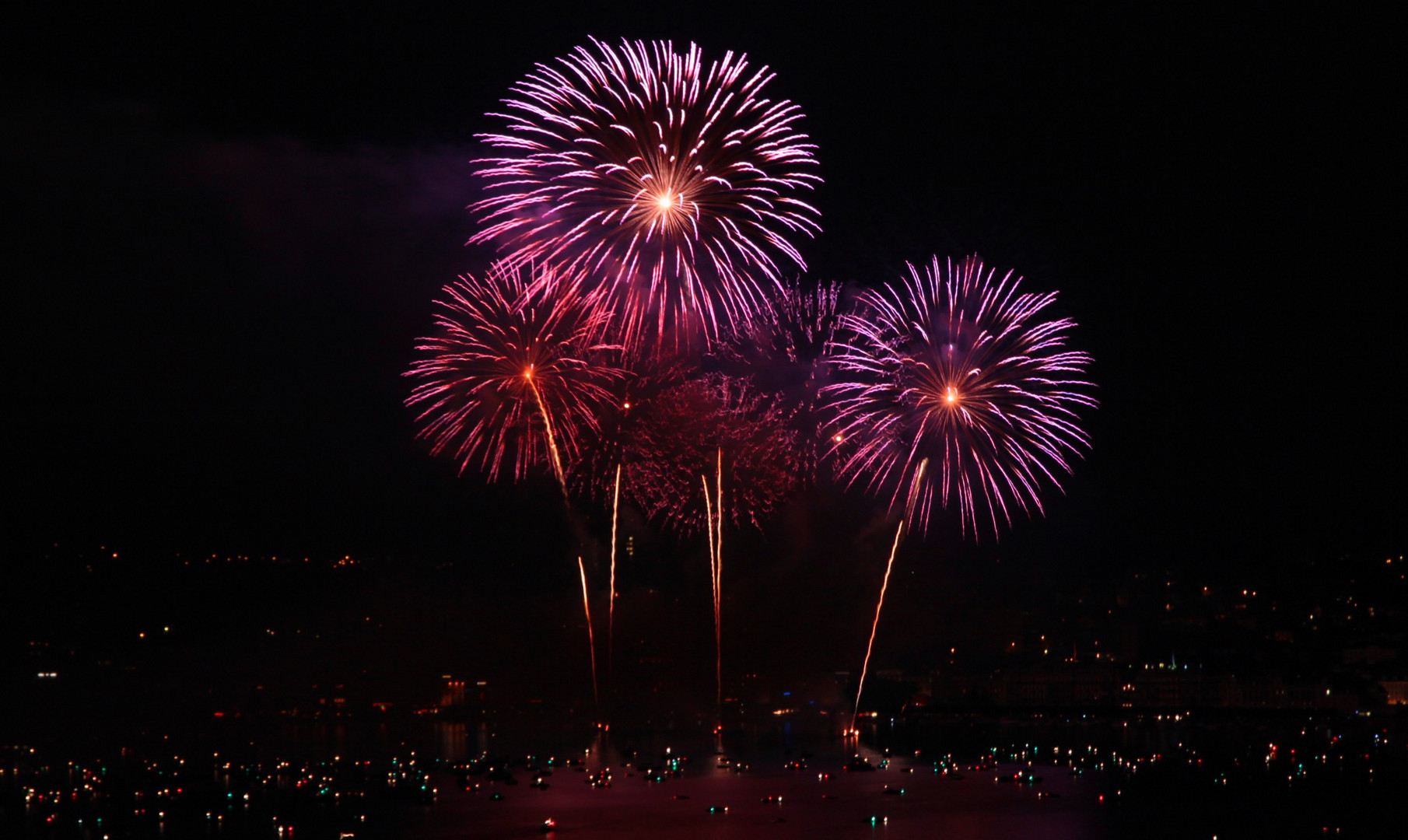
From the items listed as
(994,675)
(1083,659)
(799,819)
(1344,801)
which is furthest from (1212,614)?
(799,819)

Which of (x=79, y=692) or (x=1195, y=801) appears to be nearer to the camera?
(x=1195, y=801)

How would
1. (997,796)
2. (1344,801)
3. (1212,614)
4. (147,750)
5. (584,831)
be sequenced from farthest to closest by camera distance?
(1212,614) < (147,750) < (997,796) < (1344,801) < (584,831)

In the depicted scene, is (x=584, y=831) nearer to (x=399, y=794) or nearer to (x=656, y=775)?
(x=399, y=794)

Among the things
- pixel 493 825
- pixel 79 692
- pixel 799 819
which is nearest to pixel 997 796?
pixel 799 819

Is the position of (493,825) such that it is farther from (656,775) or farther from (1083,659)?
(1083,659)

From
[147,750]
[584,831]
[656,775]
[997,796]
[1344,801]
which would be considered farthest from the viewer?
[147,750]

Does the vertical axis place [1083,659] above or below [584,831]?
above

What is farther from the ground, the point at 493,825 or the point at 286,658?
the point at 286,658

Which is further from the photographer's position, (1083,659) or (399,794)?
(1083,659)

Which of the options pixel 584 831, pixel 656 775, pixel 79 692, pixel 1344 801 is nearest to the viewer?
pixel 584 831
